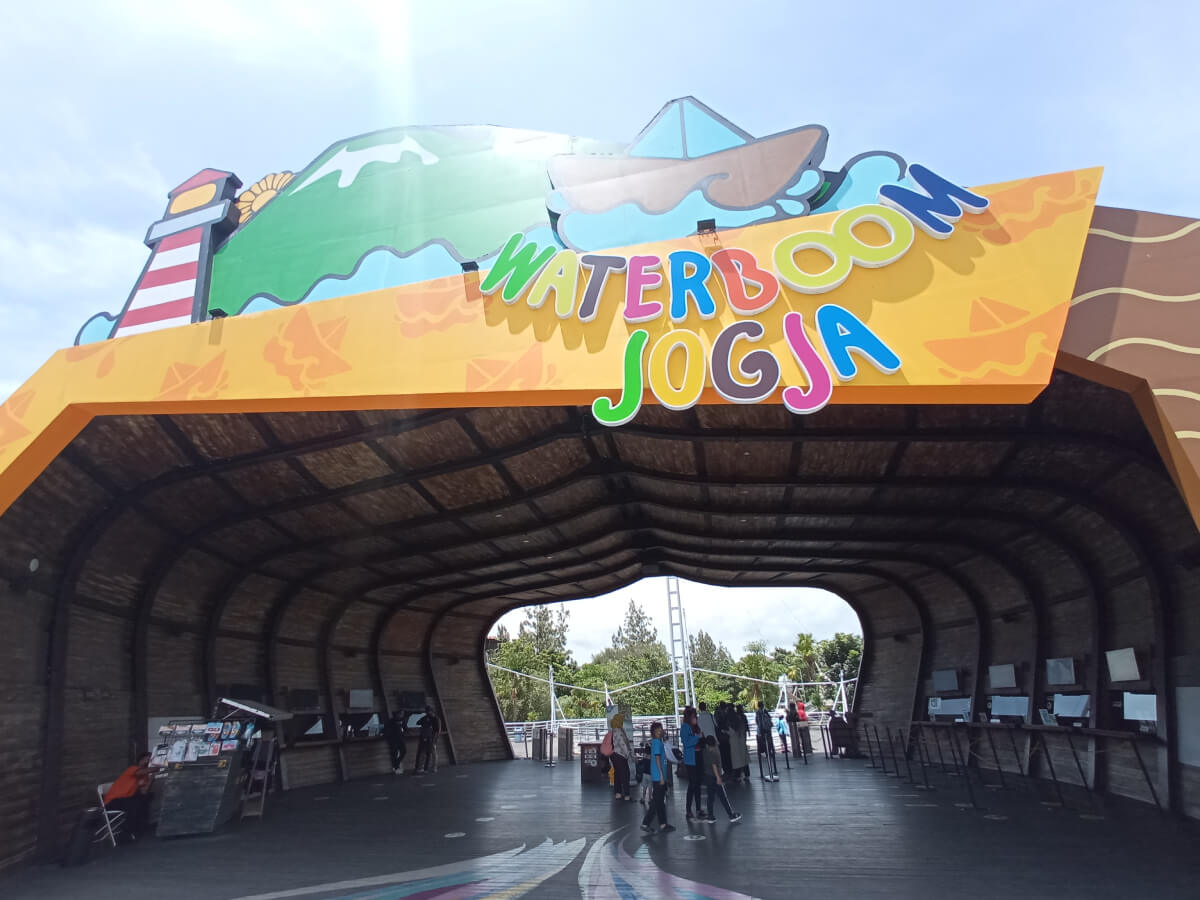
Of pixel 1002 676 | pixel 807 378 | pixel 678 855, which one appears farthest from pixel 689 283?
pixel 1002 676

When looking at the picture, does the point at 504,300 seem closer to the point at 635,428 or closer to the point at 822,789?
the point at 635,428

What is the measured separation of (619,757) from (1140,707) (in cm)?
791

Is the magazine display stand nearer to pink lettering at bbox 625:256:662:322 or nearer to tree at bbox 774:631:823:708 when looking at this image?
pink lettering at bbox 625:256:662:322

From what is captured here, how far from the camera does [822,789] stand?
11961mm

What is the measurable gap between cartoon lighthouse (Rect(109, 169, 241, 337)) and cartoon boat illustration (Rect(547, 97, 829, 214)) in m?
6.36

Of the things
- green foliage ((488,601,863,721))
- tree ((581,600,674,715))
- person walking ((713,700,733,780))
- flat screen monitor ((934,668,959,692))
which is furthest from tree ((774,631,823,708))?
person walking ((713,700,733,780))

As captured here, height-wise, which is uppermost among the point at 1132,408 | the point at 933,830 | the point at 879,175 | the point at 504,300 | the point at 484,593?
the point at 879,175

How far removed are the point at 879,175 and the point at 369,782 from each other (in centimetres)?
1610

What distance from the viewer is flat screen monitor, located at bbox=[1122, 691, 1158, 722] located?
369 inches

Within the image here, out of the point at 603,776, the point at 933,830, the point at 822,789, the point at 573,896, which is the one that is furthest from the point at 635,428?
the point at 603,776

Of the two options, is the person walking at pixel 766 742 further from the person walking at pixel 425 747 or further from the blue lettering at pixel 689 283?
the blue lettering at pixel 689 283

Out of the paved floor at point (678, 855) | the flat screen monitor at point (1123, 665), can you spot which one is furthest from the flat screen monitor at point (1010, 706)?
the flat screen monitor at point (1123, 665)

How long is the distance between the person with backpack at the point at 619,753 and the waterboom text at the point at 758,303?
7432mm

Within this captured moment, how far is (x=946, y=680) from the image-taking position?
1574cm
